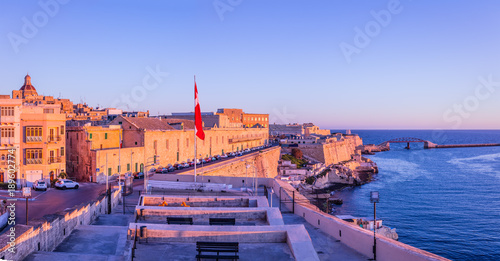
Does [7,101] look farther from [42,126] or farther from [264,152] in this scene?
[264,152]

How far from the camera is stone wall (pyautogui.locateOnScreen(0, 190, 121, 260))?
269 inches

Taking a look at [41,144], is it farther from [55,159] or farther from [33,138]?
[55,159]

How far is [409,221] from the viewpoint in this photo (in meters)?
31.6

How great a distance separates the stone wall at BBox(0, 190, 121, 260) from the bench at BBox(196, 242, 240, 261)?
322 centimetres

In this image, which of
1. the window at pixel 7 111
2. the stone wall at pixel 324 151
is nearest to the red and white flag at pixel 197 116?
the window at pixel 7 111

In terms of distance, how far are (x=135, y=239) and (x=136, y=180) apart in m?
22.7

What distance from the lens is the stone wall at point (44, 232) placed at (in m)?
6.82

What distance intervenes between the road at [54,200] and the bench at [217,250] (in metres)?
11.9

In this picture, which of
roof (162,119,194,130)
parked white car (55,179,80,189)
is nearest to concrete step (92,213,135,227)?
parked white car (55,179,80,189)

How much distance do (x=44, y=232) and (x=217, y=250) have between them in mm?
4176

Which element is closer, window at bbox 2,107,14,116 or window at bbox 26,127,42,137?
window at bbox 2,107,14,116

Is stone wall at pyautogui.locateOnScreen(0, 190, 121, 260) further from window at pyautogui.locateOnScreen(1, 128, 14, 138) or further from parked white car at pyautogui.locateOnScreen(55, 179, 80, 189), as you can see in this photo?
window at pyautogui.locateOnScreen(1, 128, 14, 138)

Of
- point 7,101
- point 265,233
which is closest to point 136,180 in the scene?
point 7,101

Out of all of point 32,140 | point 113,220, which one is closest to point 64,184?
point 32,140
